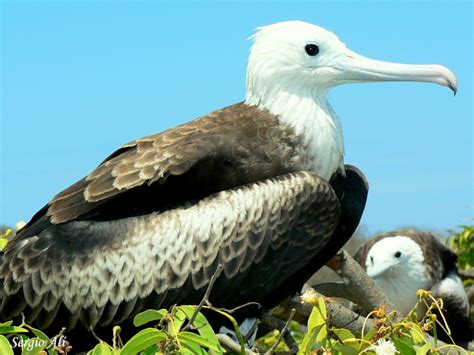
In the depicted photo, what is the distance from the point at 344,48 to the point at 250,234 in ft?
4.41

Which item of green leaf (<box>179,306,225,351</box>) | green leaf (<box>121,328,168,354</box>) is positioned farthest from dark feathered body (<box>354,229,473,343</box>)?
green leaf (<box>121,328,168,354</box>)

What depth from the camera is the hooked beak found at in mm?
5895

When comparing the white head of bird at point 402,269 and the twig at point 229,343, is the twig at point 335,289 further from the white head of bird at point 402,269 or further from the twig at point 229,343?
the white head of bird at point 402,269

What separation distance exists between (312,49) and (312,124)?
47cm

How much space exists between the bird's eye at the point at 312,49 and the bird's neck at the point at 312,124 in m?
0.24

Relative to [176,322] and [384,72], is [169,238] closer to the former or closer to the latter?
[384,72]

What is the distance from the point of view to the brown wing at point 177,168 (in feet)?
17.8

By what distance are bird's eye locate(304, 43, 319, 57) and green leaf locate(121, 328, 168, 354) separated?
2935mm

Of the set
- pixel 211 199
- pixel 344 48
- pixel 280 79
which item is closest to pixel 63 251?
pixel 211 199

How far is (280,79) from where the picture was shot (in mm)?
6090

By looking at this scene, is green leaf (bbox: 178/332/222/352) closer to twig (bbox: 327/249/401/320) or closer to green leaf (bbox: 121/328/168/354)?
green leaf (bbox: 121/328/168/354)

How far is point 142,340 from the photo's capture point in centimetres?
350

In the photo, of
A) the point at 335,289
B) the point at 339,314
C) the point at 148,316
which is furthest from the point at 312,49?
the point at 148,316

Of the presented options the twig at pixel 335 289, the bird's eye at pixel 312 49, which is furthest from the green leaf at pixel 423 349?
the twig at pixel 335 289
